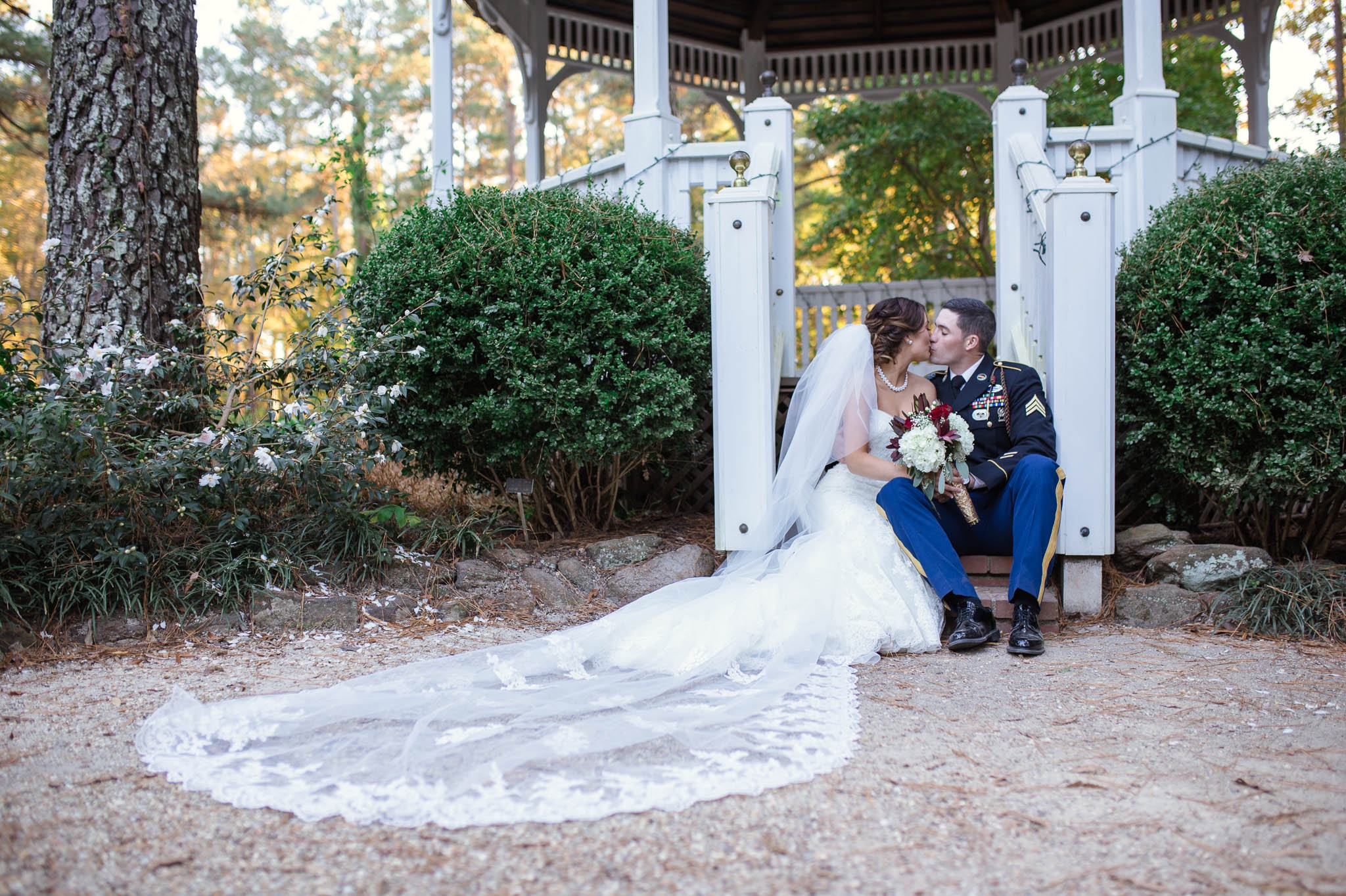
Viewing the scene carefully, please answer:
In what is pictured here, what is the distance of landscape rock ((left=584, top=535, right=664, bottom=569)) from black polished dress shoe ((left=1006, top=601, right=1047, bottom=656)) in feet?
5.34

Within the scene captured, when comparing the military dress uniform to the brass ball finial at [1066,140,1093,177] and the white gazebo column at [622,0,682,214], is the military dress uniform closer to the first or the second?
the brass ball finial at [1066,140,1093,177]

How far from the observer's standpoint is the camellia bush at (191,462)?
3.47 metres

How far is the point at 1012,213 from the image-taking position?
4.66 meters

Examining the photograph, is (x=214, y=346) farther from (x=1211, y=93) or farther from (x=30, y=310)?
(x=1211, y=93)

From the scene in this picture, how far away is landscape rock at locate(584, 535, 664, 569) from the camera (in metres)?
4.32

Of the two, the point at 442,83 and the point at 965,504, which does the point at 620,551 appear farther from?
the point at 442,83

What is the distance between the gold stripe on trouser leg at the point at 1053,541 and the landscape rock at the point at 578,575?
1.74 meters

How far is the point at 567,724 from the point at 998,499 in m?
2.11

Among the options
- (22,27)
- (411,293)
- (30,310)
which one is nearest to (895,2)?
(411,293)

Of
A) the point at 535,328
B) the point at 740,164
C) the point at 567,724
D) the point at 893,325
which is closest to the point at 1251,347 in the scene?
the point at 893,325

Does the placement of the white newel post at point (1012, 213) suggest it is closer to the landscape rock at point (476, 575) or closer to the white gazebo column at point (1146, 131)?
the white gazebo column at point (1146, 131)

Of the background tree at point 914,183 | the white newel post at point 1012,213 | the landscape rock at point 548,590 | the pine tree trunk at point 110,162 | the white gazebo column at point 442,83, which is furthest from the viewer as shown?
the background tree at point 914,183

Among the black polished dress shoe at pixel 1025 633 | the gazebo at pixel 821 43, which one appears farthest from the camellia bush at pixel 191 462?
the gazebo at pixel 821 43

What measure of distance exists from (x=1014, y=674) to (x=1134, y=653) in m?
0.52
